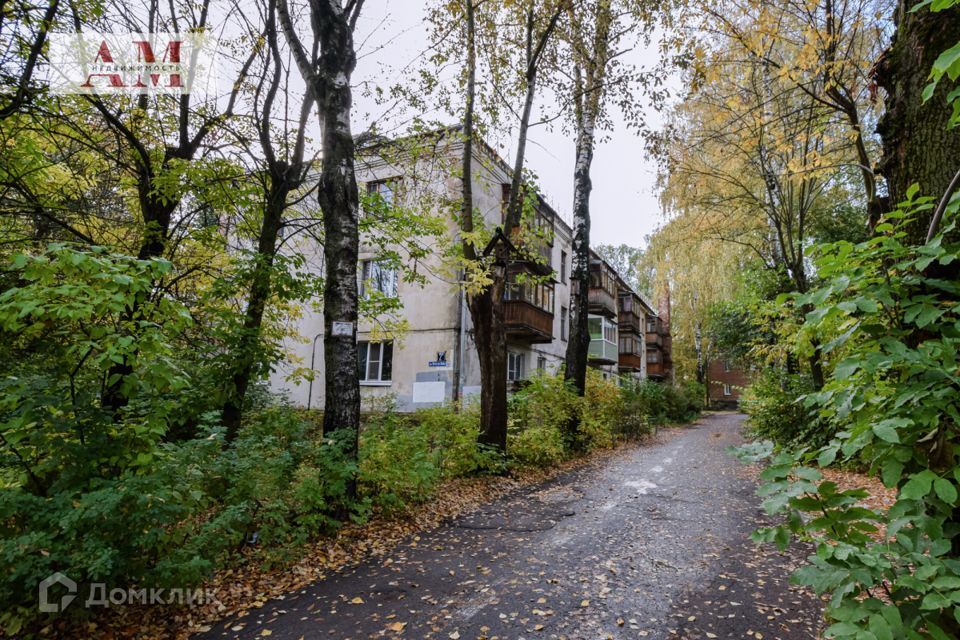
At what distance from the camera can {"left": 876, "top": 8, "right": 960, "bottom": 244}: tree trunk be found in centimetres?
239

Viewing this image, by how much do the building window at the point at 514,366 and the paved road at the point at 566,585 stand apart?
46.8 ft

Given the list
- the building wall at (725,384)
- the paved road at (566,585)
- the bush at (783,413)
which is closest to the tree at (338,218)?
the paved road at (566,585)

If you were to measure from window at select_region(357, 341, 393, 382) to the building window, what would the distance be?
5.43 meters

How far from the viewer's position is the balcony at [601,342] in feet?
90.3

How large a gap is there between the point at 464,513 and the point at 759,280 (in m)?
15.4

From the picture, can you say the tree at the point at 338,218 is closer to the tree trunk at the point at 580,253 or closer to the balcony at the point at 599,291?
the tree trunk at the point at 580,253

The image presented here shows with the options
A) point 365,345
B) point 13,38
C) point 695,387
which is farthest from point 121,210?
point 695,387

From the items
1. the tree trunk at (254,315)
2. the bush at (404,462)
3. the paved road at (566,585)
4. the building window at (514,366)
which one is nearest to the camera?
the paved road at (566,585)

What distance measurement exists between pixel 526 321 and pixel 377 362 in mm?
6224

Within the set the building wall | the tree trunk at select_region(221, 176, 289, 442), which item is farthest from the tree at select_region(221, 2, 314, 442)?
the building wall

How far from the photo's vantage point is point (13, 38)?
5.66 m

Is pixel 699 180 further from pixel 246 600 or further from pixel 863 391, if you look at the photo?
pixel 246 600

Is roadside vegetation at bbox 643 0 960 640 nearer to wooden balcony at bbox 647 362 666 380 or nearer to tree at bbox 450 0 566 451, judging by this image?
tree at bbox 450 0 566 451

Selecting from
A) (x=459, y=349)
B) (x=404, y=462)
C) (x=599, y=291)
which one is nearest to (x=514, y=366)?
(x=459, y=349)
